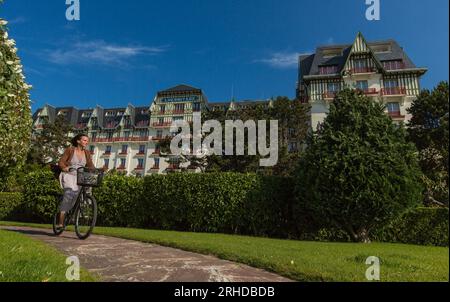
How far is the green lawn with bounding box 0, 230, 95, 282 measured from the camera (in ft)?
11.3

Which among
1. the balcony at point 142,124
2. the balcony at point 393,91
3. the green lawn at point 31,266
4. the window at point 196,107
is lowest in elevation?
the green lawn at point 31,266

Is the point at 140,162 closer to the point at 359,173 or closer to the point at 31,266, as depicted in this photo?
the point at 359,173

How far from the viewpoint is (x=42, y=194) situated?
1565cm

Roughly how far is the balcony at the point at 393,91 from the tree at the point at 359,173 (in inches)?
1431

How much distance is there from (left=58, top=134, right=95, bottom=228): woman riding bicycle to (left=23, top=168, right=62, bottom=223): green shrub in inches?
357

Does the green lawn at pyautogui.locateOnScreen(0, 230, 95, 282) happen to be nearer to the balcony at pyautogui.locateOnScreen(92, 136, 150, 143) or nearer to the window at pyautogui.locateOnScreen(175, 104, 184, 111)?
the window at pyautogui.locateOnScreen(175, 104, 184, 111)

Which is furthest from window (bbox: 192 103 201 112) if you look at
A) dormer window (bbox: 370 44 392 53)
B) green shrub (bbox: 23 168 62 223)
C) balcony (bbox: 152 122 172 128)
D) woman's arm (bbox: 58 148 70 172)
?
woman's arm (bbox: 58 148 70 172)

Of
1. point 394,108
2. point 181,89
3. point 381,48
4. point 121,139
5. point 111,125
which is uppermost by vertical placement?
point 381,48

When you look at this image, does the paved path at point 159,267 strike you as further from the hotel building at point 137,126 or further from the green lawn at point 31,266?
the hotel building at point 137,126

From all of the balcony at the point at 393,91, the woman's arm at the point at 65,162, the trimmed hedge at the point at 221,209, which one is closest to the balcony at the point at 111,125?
the balcony at the point at 393,91

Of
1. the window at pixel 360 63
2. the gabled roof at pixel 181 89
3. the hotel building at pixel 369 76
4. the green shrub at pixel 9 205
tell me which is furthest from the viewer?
the gabled roof at pixel 181 89

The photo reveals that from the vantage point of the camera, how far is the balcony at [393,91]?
4356 cm

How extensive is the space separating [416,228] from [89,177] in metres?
11.8

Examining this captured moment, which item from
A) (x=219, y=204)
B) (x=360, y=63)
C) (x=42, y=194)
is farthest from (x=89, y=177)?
(x=360, y=63)
